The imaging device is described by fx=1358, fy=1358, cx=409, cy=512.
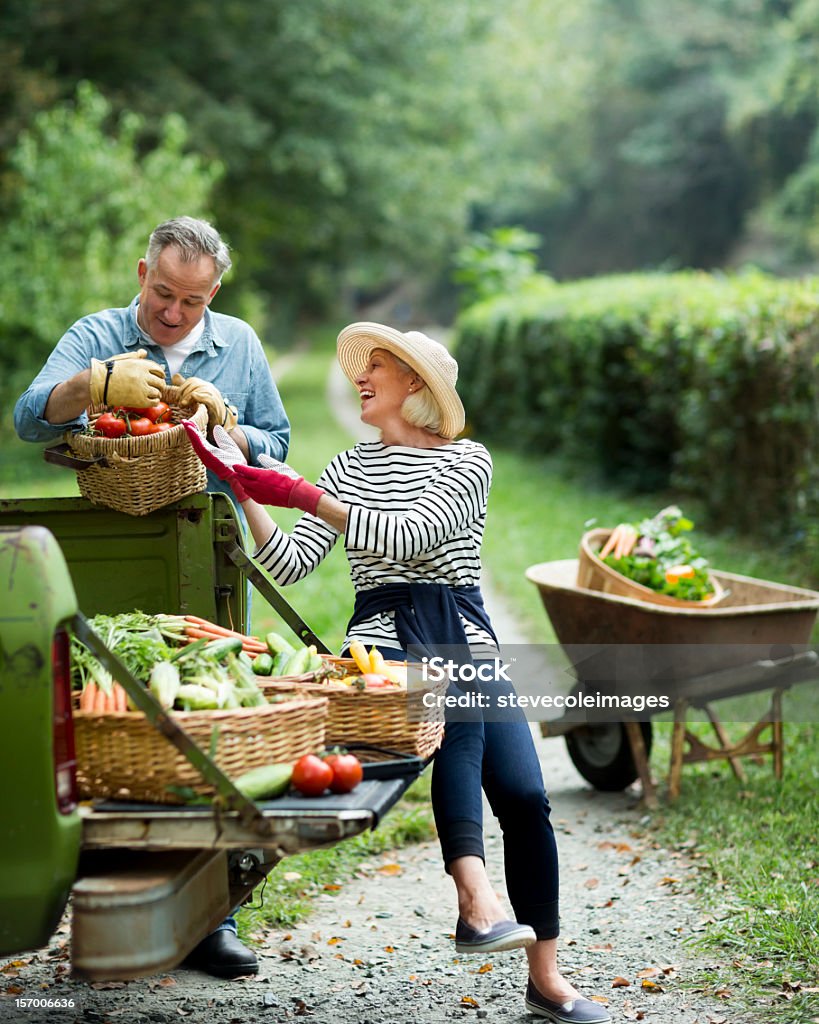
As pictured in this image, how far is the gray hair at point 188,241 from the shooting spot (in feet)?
14.4

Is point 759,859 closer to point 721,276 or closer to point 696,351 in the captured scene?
point 696,351

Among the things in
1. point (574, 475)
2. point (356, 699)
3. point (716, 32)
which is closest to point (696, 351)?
point (574, 475)

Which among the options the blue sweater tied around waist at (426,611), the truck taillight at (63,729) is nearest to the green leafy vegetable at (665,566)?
the blue sweater tied around waist at (426,611)

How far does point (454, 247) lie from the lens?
183 ft

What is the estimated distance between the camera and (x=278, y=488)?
3.96 m

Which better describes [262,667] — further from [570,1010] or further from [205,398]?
[570,1010]

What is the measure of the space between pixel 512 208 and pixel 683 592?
A: 5872cm

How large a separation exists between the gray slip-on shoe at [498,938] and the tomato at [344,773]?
0.75m

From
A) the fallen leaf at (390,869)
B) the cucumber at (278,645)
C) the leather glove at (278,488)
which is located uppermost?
the leather glove at (278,488)

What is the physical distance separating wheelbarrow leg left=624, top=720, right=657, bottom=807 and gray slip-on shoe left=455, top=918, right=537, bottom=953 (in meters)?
2.40

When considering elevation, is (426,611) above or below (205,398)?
below

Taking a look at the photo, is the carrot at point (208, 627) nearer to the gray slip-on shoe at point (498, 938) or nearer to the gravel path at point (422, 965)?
the gray slip-on shoe at point (498, 938)

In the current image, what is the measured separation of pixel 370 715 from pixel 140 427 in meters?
1.20

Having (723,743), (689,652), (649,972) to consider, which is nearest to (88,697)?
(649,972)
